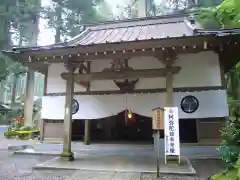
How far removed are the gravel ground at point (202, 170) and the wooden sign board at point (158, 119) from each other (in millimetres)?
1122

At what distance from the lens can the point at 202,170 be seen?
5.59m

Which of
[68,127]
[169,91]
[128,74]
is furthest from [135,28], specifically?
[68,127]

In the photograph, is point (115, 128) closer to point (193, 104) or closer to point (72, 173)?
point (193, 104)

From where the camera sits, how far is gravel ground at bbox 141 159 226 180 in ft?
16.0

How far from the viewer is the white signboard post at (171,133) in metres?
5.69

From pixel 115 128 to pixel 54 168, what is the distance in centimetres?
623

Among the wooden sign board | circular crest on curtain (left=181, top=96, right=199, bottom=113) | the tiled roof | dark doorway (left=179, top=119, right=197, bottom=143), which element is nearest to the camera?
the wooden sign board

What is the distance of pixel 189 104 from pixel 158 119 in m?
2.43

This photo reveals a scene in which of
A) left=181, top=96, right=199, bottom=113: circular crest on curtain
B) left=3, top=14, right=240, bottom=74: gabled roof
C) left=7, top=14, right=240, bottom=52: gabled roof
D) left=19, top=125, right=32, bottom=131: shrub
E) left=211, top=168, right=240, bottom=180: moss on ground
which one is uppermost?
left=7, top=14, right=240, bottom=52: gabled roof

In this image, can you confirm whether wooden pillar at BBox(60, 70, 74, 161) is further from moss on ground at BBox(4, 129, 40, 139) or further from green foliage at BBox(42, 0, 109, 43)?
green foliage at BBox(42, 0, 109, 43)

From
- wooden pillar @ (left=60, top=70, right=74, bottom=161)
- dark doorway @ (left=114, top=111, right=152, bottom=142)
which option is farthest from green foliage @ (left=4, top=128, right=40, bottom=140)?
wooden pillar @ (left=60, top=70, right=74, bottom=161)

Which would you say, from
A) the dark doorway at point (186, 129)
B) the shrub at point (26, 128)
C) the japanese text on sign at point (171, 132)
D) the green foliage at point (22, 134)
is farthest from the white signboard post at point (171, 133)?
the shrub at point (26, 128)

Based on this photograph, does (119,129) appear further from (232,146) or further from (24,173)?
(232,146)

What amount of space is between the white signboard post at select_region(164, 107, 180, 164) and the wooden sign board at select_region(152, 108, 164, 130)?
307mm
